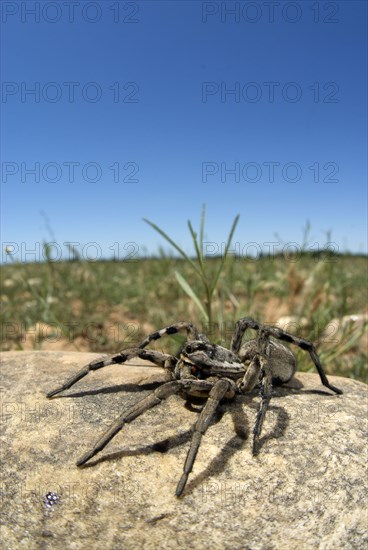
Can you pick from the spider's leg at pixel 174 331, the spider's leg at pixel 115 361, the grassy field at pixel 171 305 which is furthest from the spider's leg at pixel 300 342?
the grassy field at pixel 171 305

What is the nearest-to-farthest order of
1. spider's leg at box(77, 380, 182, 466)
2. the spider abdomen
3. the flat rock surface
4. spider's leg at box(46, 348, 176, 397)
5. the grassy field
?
the flat rock surface → spider's leg at box(77, 380, 182, 466) → spider's leg at box(46, 348, 176, 397) → the spider abdomen → the grassy field

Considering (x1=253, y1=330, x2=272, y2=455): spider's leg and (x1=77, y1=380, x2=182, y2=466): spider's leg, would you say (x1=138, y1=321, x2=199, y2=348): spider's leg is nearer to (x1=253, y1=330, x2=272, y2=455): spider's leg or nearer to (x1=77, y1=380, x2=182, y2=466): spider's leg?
(x1=253, y1=330, x2=272, y2=455): spider's leg

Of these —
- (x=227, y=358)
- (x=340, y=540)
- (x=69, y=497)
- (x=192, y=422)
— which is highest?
(x=227, y=358)

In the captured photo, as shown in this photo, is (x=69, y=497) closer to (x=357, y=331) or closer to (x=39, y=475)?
(x=39, y=475)

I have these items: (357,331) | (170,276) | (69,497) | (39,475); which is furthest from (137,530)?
(170,276)

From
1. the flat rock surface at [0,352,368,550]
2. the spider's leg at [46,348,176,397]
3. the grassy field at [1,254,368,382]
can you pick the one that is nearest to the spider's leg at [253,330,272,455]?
the flat rock surface at [0,352,368,550]

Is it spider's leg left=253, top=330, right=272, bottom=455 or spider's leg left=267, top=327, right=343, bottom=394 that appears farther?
spider's leg left=267, top=327, right=343, bottom=394

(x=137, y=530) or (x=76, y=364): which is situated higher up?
(x=76, y=364)
